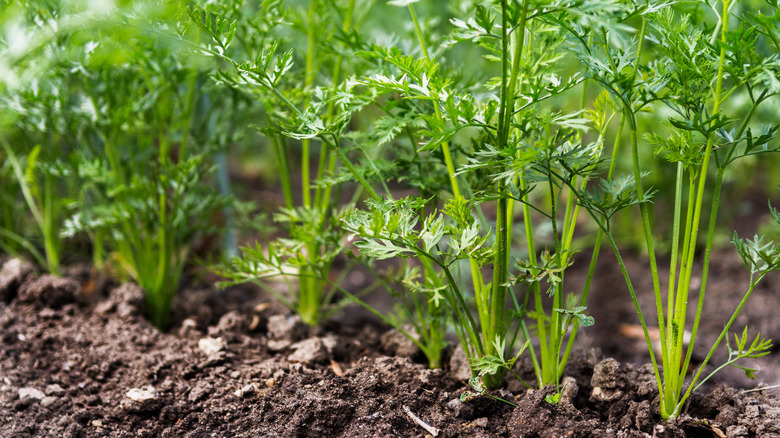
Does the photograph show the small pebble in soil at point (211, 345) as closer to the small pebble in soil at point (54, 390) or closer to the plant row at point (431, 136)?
the plant row at point (431, 136)

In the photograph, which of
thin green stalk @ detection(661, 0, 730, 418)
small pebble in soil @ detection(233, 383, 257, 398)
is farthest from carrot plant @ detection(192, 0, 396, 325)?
thin green stalk @ detection(661, 0, 730, 418)

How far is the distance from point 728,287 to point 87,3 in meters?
2.48

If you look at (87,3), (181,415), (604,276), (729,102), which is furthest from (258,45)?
(729,102)

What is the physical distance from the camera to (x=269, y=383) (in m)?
1.50

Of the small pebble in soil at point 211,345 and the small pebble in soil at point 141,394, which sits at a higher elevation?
the small pebble in soil at point 211,345

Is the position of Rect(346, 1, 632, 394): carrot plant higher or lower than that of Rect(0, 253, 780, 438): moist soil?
higher

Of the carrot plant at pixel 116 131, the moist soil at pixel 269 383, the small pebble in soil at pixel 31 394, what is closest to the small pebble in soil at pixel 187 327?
the moist soil at pixel 269 383

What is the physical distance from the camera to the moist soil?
51.4 inches

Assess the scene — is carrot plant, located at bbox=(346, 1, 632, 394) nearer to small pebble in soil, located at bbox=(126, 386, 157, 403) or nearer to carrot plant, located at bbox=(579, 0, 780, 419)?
carrot plant, located at bbox=(579, 0, 780, 419)

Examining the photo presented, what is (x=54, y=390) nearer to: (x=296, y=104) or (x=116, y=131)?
(x=116, y=131)

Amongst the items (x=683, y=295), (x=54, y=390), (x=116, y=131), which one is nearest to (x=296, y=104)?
(x=116, y=131)

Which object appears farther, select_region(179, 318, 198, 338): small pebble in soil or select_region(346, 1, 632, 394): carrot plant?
select_region(179, 318, 198, 338): small pebble in soil

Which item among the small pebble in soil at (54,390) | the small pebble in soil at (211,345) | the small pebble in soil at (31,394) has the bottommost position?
the small pebble in soil at (54,390)

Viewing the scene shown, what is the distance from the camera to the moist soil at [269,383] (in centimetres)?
130
